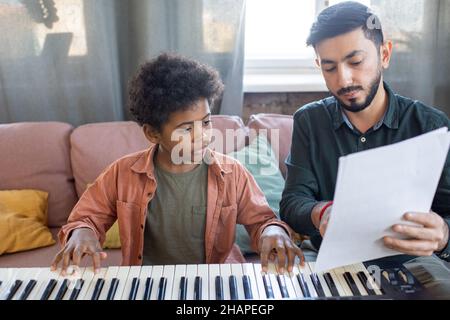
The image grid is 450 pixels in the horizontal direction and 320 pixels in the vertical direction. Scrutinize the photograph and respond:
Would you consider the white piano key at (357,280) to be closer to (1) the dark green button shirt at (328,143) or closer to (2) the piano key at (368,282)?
(2) the piano key at (368,282)

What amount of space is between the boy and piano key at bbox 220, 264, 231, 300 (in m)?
0.19

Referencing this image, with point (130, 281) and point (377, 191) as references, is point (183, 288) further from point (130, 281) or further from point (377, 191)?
point (377, 191)

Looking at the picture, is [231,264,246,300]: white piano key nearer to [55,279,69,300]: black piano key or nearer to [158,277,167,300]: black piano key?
[158,277,167,300]: black piano key

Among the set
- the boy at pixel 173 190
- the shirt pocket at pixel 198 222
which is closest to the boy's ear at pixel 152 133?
the boy at pixel 173 190

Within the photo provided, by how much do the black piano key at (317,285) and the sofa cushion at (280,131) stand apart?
39.4 inches

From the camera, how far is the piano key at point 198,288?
1.00 meters

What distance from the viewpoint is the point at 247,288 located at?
1.02 m

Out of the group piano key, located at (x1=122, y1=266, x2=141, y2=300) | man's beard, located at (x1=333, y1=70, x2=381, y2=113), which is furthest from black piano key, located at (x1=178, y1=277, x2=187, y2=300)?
man's beard, located at (x1=333, y1=70, x2=381, y2=113)

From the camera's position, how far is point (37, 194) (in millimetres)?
1929

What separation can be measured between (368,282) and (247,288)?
0.26m

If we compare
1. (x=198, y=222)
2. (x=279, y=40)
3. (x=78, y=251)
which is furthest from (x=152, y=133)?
(x=279, y=40)

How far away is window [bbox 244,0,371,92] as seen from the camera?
2445 mm
